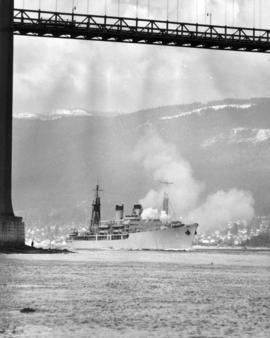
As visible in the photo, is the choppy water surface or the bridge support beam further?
the bridge support beam

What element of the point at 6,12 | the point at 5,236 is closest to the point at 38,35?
the point at 6,12

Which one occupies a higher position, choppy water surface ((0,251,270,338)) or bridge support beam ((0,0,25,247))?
bridge support beam ((0,0,25,247))

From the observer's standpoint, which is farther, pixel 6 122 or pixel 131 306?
pixel 6 122

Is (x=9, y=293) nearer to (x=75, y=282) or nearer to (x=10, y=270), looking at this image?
(x=75, y=282)

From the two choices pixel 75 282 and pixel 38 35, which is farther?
pixel 38 35

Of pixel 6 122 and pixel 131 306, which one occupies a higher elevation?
pixel 6 122

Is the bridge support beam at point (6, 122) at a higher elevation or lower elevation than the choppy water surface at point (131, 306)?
higher

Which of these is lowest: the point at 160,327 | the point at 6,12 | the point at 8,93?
the point at 160,327

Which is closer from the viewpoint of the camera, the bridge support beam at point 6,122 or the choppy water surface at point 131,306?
the choppy water surface at point 131,306
